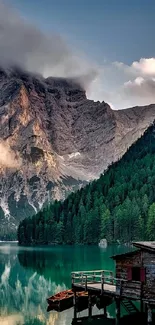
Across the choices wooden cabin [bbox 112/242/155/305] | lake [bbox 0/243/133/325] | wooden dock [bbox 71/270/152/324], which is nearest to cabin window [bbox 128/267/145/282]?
wooden cabin [bbox 112/242/155/305]

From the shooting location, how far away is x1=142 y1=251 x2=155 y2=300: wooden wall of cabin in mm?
51688

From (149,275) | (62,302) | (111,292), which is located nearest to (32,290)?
(62,302)

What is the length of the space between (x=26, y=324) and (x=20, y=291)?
82.1ft

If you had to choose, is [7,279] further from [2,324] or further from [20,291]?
[2,324]

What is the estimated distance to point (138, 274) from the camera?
53.7 m

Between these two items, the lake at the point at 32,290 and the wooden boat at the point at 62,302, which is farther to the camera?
the wooden boat at the point at 62,302


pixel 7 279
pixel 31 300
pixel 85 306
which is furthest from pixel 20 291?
pixel 85 306

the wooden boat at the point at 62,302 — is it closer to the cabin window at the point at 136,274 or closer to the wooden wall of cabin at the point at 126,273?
the wooden wall of cabin at the point at 126,273

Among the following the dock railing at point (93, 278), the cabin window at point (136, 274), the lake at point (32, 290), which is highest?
the cabin window at point (136, 274)

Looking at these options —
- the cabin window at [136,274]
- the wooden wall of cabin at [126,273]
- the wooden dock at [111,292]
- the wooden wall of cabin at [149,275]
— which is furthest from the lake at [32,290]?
the wooden wall of cabin at [149,275]

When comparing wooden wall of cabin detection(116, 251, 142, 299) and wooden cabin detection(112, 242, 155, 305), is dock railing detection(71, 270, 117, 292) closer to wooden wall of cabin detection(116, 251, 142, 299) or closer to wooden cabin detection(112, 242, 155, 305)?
wooden wall of cabin detection(116, 251, 142, 299)

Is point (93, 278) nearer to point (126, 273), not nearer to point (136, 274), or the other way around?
point (126, 273)

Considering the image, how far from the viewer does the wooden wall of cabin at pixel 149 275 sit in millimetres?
51688

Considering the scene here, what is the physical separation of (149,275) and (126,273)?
132 inches
